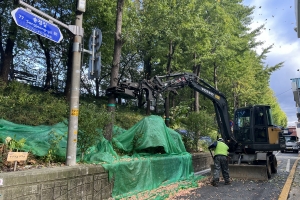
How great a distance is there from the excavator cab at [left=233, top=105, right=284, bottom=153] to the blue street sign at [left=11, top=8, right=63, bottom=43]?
903 centimetres

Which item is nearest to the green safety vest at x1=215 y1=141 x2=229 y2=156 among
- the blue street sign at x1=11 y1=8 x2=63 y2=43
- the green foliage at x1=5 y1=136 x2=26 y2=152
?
the green foliage at x1=5 y1=136 x2=26 y2=152

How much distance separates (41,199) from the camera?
16.2 ft

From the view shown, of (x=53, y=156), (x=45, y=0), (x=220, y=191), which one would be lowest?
(x=220, y=191)

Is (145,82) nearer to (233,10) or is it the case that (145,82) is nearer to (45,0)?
(45,0)

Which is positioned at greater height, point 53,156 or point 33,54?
point 33,54

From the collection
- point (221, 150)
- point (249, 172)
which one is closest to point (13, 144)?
point (221, 150)

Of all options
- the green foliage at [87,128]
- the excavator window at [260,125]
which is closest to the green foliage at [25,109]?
the green foliage at [87,128]

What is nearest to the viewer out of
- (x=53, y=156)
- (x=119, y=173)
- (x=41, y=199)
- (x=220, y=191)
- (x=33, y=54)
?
(x=41, y=199)

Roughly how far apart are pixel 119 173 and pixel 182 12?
10196 millimetres

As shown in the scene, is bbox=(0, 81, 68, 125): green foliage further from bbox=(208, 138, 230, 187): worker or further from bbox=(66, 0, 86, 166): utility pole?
bbox=(208, 138, 230, 187): worker

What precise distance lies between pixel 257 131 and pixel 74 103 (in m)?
8.49

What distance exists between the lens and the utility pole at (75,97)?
20.7ft

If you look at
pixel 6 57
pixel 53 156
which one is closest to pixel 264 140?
pixel 53 156

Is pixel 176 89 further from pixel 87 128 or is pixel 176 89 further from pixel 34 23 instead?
pixel 34 23
